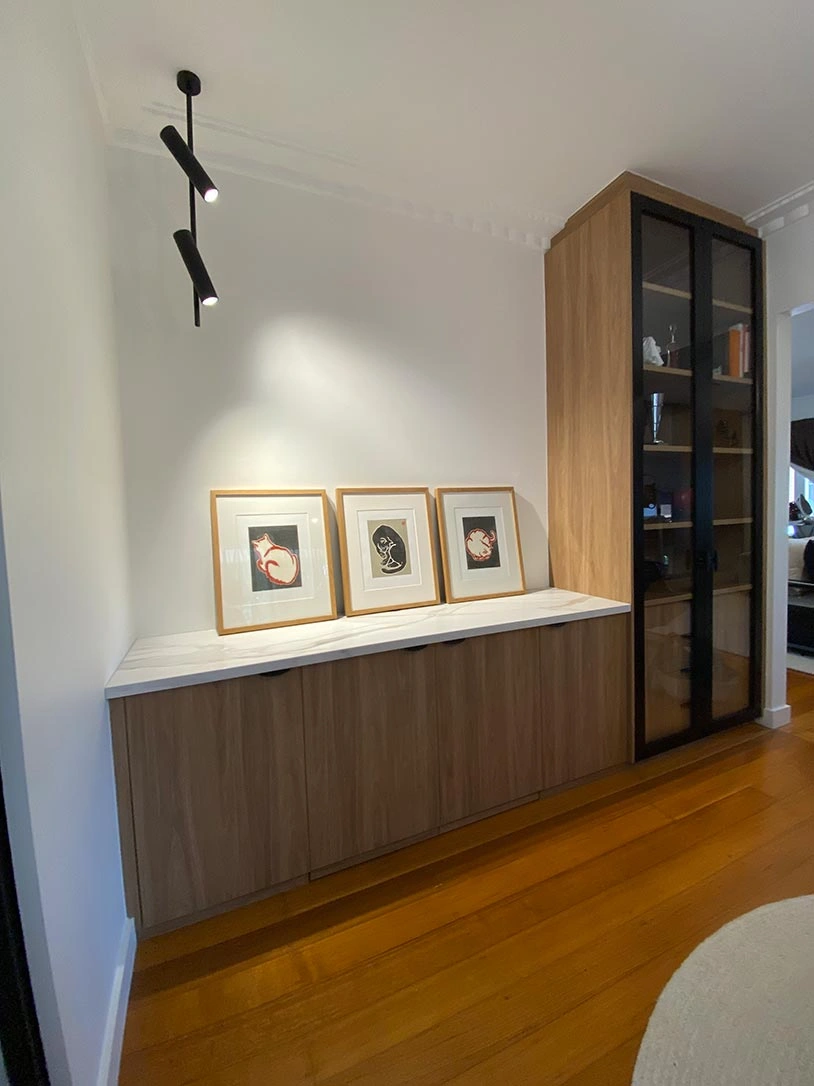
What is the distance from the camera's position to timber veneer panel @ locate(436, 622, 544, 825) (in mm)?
1653

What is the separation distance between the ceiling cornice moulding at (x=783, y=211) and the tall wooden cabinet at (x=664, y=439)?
0.08 metres

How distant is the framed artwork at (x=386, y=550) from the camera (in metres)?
1.91

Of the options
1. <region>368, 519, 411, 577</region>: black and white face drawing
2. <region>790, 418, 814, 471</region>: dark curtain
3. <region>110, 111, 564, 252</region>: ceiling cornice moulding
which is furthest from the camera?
<region>790, 418, 814, 471</region>: dark curtain

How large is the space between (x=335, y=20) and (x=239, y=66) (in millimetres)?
344

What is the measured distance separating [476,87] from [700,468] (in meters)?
1.77

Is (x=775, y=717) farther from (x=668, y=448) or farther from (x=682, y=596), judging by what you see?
(x=668, y=448)

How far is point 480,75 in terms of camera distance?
4.75ft

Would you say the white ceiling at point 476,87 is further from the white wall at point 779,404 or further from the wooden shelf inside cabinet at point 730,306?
the wooden shelf inside cabinet at point 730,306

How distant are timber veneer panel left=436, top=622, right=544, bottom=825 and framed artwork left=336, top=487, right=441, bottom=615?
413 millimetres

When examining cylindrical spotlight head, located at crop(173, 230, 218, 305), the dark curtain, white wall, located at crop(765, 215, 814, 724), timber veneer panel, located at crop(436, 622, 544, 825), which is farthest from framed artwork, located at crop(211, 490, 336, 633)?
the dark curtain

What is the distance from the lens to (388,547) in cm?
198

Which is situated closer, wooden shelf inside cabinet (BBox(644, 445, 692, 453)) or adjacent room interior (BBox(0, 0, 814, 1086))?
adjacent room interior (BBox(0, 0, 814, 1086))

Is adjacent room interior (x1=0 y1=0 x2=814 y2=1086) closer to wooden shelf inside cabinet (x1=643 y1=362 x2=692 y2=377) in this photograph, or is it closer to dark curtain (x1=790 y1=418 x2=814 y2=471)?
wooden shelf inside cabinet (x1=643 y1=362 x2=692 y2=377)

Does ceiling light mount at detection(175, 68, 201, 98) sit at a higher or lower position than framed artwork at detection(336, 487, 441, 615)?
higher
